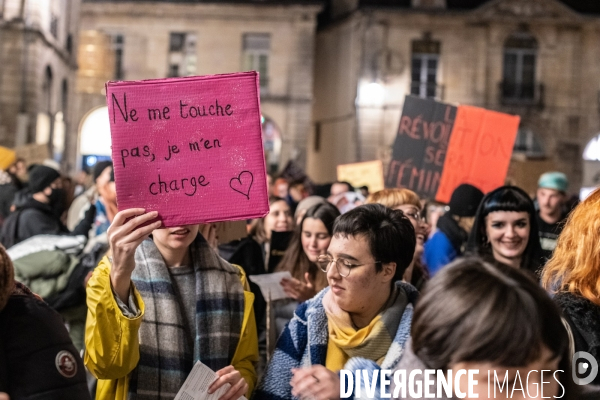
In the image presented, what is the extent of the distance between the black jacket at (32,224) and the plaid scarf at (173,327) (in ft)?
11.8

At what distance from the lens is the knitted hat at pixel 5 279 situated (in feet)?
9.06

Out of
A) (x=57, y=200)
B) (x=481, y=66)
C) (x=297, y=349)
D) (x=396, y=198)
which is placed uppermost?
(x=481, y=66)

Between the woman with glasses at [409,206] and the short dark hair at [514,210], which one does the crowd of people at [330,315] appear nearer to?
the short dark hair at [514,210]

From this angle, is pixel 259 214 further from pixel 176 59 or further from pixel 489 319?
pixel 176 59

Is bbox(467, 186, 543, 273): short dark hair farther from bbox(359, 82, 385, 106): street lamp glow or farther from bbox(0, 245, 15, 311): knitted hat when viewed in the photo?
bbox(359, 82, 385, 106): street lamp glow

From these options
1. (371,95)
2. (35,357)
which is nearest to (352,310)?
(35,357)

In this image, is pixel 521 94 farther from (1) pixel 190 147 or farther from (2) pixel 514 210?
(1) pixel 190 147

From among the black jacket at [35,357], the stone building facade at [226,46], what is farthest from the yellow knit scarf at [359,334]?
the stone building facade at [226,46]

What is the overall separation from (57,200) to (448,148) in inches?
132

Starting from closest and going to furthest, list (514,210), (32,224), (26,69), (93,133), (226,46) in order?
(514,210), (32,224), (26,69), (226,46), (93,133)

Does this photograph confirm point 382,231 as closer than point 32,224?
Yes

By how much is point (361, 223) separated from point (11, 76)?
2160 cm

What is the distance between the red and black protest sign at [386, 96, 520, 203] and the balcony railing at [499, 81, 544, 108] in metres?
26.0

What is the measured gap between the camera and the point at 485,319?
6.29 feet
